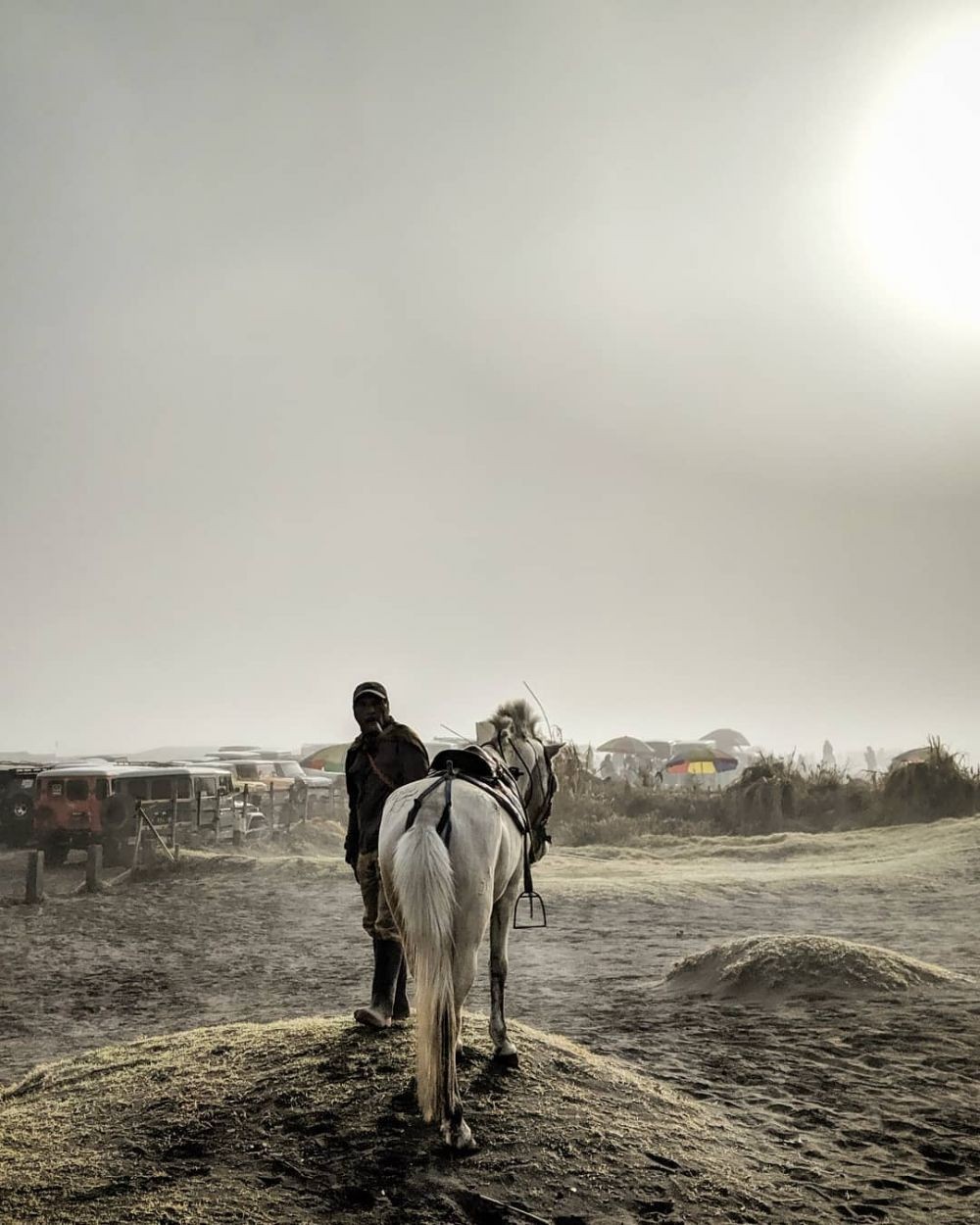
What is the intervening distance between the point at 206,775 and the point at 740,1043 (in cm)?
1938

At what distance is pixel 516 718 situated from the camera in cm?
643

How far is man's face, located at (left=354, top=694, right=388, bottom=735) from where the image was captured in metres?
6.02

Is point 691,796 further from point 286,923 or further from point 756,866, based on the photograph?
point 286,923

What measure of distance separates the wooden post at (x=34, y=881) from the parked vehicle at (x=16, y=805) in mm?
8501

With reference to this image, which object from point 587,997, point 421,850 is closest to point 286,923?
point 587,997

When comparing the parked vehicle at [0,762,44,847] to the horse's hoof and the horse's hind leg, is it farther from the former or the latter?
the horse's hind leg

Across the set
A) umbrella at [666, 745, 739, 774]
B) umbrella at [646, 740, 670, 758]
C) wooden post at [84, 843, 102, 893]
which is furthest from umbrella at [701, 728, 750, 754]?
wooden post at [84, 843, 102, 893]

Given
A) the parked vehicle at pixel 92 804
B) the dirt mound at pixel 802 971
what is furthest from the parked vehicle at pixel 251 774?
the dirt mound at pixel 802 971

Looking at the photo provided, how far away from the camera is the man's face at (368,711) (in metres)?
6.02

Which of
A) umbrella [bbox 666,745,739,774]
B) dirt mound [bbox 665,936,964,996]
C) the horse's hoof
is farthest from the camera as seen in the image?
umbrella [bbox 666,745,739,774]

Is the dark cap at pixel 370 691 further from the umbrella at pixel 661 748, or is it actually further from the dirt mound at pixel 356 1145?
the umbrella at pixel 661 748

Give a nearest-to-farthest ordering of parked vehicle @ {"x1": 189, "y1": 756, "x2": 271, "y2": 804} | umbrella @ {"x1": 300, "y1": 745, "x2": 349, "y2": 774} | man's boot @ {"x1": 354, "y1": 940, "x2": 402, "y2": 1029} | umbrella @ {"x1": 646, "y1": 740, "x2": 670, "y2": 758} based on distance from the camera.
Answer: man's boot @ {"x1": 354, "y1": 940, "x2": 402, "y2": 1029}
parked vehicle @ {"x1": 189, "y1": 756, "x2": 271, "y2": 804}
umbrella @ {"x1": 300, "y1": 745, "x2": 349, "y2": 774}
umbrella @ {"x1": 646, "y1": 740, "x2": 670, "y2": 758}

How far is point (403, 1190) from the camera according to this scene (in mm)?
3828

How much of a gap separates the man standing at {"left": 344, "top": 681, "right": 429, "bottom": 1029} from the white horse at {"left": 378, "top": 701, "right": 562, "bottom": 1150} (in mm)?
877
